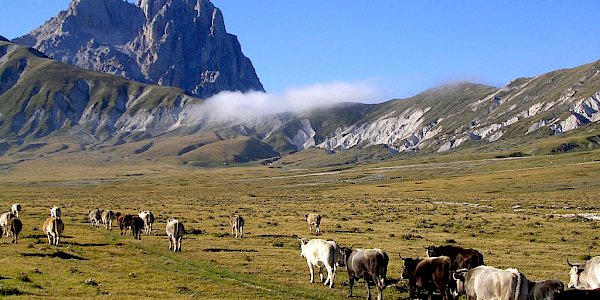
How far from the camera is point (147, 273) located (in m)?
26.6

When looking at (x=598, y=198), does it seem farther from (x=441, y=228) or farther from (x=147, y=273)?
Answer: (x=147, y=273)

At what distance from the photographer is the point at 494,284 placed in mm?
18500

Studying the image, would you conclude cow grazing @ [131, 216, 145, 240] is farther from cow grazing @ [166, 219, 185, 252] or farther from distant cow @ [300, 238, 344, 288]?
distant cow @ [300, 238, 344, 288]

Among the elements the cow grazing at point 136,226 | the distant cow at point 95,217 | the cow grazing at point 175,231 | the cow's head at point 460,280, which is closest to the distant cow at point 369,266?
the cow's head at point 460,280

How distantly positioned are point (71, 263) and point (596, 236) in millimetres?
43105

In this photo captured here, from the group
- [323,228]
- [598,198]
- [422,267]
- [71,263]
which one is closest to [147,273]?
[71,263]

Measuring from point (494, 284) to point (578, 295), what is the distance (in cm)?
274

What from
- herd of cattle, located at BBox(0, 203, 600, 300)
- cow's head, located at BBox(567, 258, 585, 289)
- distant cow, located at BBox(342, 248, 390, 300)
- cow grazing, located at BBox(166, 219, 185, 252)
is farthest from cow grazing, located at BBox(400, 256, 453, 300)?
cow grazing, located at BBox(166, 219, 185, 252)

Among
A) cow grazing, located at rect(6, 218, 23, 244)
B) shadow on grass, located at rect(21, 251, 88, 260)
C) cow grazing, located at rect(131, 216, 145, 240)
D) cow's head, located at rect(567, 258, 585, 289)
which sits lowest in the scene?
cow's head, located at rect(567, 258, 585, 289)

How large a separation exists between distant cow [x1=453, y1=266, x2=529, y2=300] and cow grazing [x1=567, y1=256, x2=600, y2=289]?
405cm

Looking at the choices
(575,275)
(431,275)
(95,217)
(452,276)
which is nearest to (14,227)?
(95,217)

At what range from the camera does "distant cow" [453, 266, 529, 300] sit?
1786 cm

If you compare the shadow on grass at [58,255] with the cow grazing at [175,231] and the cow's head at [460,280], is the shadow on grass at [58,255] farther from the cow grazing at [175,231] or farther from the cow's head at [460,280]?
the cow's head at [460,280]

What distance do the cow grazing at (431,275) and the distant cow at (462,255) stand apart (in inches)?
135
